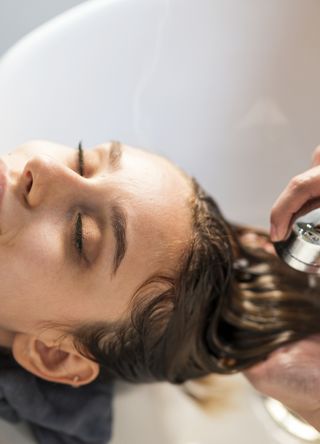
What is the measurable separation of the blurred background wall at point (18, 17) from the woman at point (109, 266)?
2.16ft

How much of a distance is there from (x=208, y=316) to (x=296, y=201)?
0.32 meters

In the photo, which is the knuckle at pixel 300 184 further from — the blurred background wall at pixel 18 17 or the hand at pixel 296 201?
the blurred background wall at pixel 18 17

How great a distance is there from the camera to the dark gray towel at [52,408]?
119 cm

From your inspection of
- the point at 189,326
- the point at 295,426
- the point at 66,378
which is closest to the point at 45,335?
the point at 66,378

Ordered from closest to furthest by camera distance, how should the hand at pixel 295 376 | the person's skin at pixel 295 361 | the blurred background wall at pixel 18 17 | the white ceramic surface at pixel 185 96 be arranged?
the person's skin at pixel 295 361 < the hand at pixel 295 376 < the white ceramic surface at pixel 185 96 < the blurred background wall at pixel 18 17

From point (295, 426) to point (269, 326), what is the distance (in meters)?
0.33

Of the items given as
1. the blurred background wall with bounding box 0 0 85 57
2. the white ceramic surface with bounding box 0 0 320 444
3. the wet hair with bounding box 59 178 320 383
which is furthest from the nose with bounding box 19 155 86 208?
the blurred background wall with bounding box 0 0 85 57

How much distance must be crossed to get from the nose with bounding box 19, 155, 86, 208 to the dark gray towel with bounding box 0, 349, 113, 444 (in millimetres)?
389

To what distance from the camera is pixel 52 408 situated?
48.3 inches

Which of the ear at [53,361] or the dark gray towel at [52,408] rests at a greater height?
the ear at [53,361]

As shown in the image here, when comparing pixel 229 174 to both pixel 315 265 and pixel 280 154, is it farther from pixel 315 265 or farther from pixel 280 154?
pixel 315 265

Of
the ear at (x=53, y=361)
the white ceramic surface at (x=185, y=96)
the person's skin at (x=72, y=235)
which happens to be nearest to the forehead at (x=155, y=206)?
the person's skin at (x=72, y=235)

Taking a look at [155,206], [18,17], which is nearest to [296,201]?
[155,206]

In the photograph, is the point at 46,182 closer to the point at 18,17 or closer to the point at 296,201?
the point at 296,201
